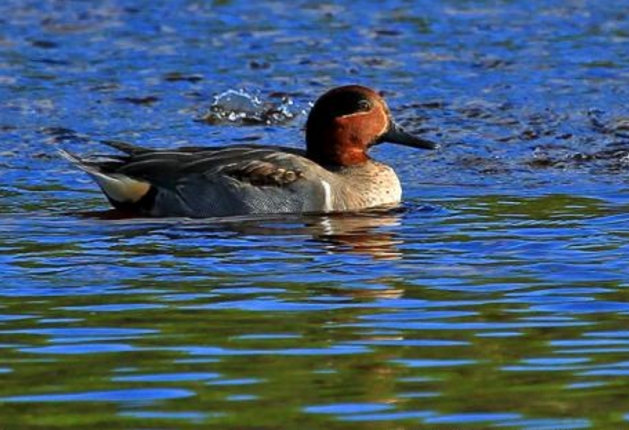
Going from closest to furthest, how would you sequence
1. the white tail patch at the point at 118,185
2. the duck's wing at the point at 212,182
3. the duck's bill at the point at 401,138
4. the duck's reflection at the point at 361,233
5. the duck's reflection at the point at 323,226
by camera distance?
the duck's reflection at the point at 361,233
the duck's reflection at the point at 323,226
the duck's wing at the point at 212,182
the white tail patch at the point at 118,185
the duck's bill at the point at 401,138

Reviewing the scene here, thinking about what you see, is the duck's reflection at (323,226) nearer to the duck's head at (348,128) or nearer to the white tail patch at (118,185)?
the white tail patch at (118,185)

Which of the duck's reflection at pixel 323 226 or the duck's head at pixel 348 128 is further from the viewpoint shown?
the duck's head at pixel 348 128

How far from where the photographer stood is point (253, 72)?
63.3ft

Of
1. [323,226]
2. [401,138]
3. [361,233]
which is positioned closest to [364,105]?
[401,138]

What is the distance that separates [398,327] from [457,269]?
1691 millimetres

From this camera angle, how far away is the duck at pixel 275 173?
13891mm

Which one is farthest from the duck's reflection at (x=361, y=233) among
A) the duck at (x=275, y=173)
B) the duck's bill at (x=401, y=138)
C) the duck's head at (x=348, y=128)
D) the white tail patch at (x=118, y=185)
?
the white tail patch at (x=118, y=185)

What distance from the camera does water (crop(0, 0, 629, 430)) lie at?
8281 mm

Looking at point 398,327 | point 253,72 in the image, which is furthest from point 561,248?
point 253,72

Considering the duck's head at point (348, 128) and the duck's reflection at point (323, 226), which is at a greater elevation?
the duck's head at point (348, 128)

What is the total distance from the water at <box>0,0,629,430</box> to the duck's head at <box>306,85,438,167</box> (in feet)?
1.69

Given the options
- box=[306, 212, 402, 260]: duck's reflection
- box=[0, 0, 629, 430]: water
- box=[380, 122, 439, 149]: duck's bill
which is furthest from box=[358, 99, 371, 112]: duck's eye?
box=[306, 212, 402, 260]: duck's reflection

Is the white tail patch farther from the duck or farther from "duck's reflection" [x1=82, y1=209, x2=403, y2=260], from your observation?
"duck's reflection" [x1=82, y1=209, x2=403, y2=260]

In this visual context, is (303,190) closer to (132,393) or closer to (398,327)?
(398,327)
